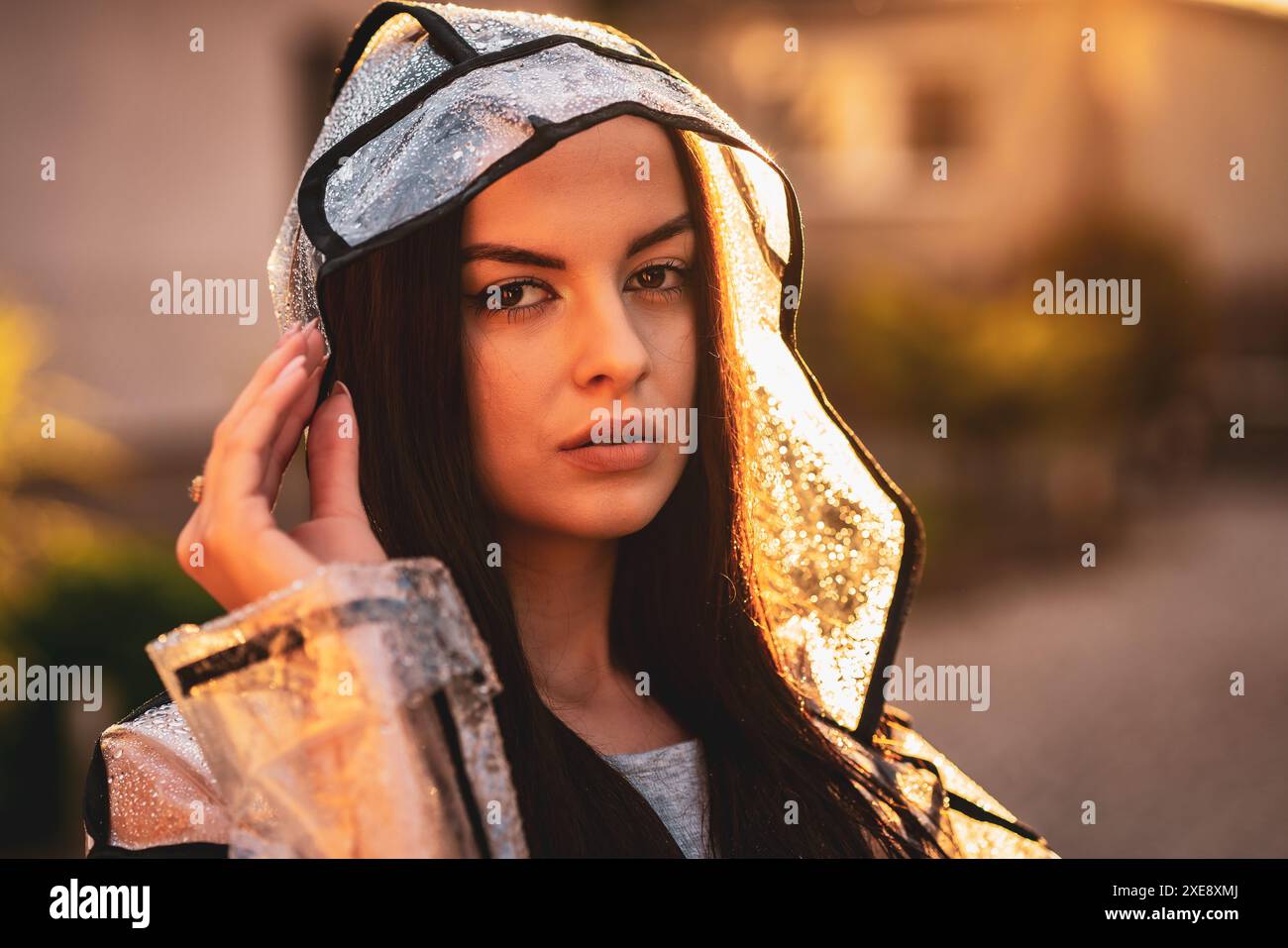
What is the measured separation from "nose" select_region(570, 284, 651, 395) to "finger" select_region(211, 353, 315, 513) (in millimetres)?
308

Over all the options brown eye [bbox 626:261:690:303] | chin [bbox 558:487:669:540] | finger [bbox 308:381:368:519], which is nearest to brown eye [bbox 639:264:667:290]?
brown eye [bbox 626:261:690:303]

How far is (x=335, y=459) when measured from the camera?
1.27 m

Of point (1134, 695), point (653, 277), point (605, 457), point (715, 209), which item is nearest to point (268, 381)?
point (605, 457)

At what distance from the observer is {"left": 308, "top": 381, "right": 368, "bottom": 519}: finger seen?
1.24m

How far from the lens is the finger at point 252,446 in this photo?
116 cm

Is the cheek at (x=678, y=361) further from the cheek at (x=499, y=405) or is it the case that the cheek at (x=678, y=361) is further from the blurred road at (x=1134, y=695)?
the blurred road at (x=1134, y=695)

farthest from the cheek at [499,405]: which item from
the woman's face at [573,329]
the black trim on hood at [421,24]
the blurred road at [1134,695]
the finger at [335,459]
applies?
the blurred road at [1134,695]

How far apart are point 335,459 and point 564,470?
263mm

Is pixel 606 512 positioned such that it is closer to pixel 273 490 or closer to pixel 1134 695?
pixel 273 490

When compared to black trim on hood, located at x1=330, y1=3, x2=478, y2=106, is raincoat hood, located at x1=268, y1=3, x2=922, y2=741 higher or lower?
lower

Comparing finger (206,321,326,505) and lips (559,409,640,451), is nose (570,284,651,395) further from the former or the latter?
finger (206,321,326,505)

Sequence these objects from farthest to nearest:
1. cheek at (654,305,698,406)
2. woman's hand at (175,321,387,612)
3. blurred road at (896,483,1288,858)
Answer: blurred road at (896,483,1288,858) < cheek at (654,305,698,406) < woman's hand at (175,321,387,612)

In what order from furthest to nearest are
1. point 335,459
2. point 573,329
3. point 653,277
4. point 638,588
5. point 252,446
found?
point 638,588 → point 653,277 → point 573,329 → point 335,459 → point 252,446

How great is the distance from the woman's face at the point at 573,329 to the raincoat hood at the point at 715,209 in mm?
77
